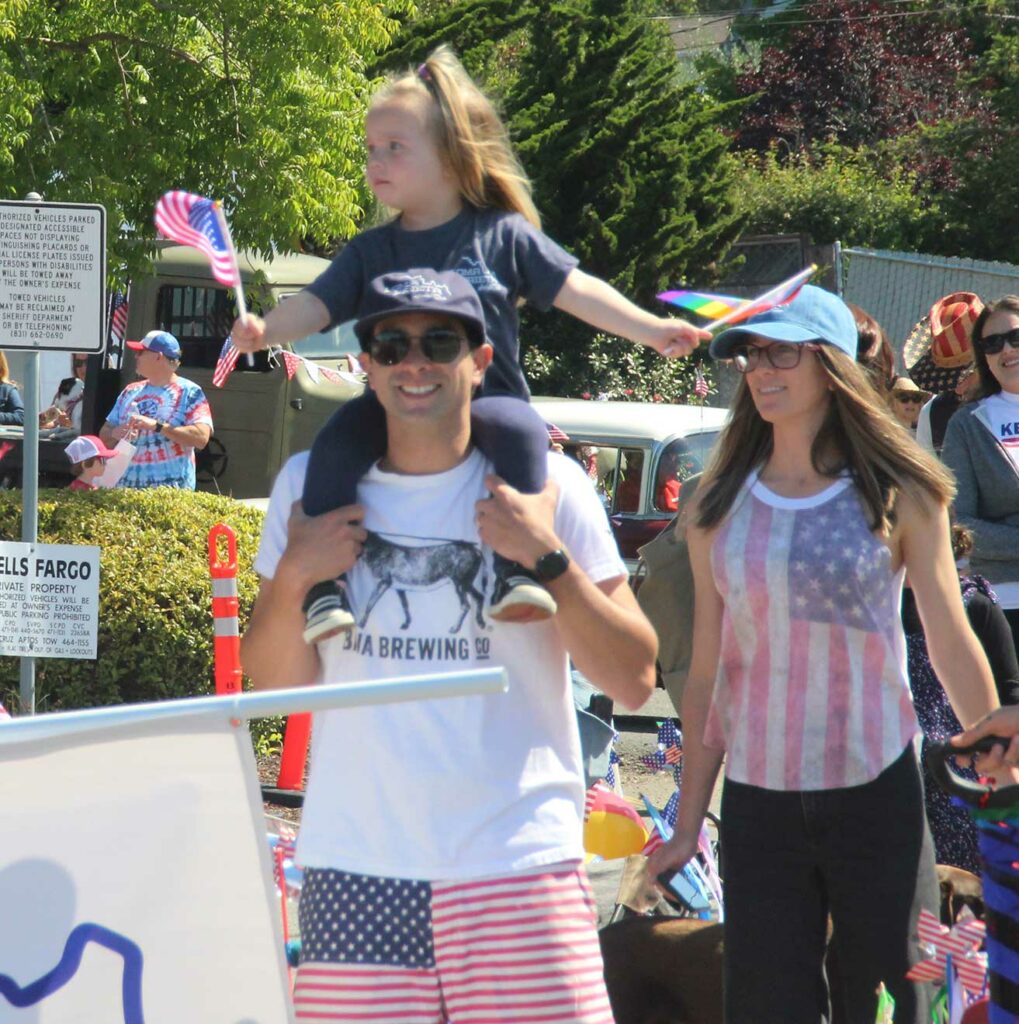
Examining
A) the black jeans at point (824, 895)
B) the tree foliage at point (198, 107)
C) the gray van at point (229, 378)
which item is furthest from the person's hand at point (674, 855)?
the gray van at point (229, 378)

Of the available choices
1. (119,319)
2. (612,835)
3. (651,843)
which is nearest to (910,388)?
(612,835)

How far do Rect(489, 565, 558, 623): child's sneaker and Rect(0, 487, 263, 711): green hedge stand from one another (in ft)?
17.0

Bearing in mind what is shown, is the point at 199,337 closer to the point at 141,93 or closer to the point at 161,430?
the point at 141,93

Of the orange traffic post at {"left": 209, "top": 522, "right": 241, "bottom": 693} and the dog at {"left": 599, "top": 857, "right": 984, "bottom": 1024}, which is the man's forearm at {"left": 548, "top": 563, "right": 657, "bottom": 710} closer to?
the dog at {"left": 599, "top": 857, "right": 984, "bottom": 1024}

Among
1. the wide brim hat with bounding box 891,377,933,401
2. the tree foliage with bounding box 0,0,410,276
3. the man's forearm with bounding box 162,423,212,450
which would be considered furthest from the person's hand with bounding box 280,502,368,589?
the tree foliage with bounding box 0,0,410,276

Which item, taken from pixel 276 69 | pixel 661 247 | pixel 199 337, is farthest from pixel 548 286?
pixel 661 247

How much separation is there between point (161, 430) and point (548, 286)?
7144 millimetres

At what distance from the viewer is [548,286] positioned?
342 centimetres

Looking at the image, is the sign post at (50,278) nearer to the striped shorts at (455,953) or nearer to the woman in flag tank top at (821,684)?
the woman in flag tank top at (821,684)

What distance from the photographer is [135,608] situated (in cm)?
777

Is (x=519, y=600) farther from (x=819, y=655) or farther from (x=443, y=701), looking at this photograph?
(x=819, y=655)

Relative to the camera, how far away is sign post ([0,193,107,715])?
22.4 feet

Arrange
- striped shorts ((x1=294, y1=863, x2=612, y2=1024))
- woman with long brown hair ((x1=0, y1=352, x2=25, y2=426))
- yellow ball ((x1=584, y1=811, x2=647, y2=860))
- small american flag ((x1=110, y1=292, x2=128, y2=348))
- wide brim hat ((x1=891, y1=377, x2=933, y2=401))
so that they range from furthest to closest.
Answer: small american flag ((x1=110, y1=292, x2=128, y2=348)), woman with long brown hair ((x1=0, y1=352, x2=25, y2=426)), wide brim hat ((x1=891, y1=377, x2=933, y2=401)), yellow ball ((x1=584, y1=811, x2=647, y2=860)), striped shorts ((x1=294, y1=863, x2=612, y2=1024))

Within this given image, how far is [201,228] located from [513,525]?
1.06m
